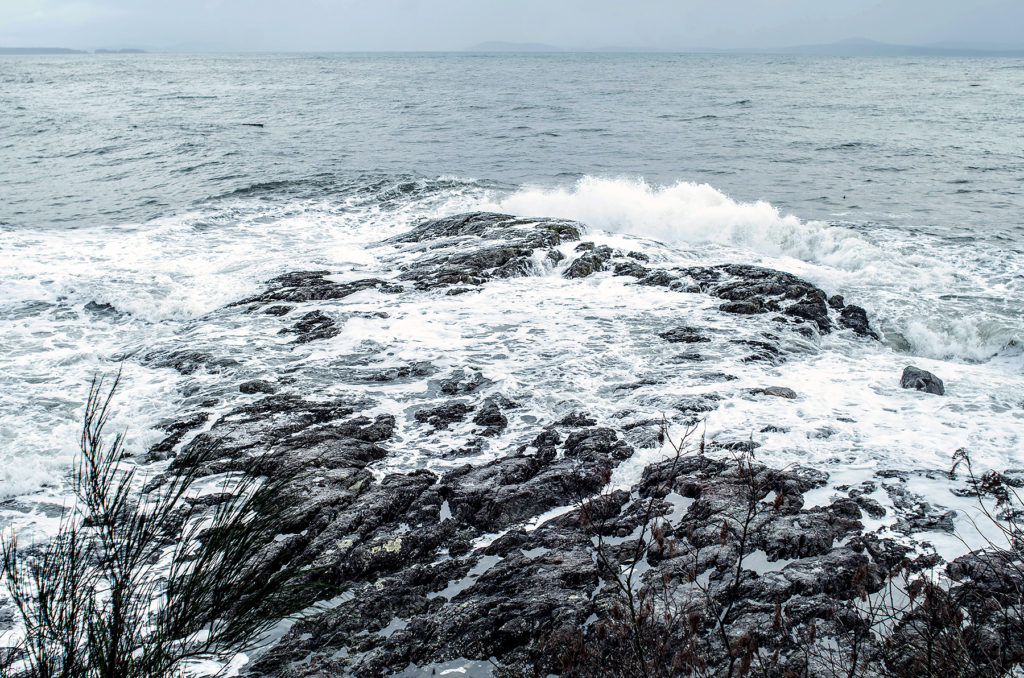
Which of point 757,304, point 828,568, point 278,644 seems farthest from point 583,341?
point 278,644

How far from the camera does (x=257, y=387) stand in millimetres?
8297

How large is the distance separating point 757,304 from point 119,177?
71.9 feet

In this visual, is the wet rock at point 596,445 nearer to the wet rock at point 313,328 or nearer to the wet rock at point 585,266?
the wet rock at point 313,328

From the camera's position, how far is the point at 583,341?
9.75 metres

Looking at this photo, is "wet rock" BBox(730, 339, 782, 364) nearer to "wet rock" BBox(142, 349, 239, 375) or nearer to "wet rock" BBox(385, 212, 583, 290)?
"wet rock" BBox(385, 212, 583, 290)

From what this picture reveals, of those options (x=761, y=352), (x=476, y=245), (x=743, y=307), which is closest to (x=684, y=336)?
(x=761, y=352)

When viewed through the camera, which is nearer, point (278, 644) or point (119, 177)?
point (278, 644)

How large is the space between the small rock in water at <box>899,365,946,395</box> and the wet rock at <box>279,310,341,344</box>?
8.09 metres

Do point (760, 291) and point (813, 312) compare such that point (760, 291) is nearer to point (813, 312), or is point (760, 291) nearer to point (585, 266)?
point (813, 312)

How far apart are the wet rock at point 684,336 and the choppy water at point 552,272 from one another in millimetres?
292

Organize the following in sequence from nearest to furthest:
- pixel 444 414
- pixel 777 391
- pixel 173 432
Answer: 1. pixel 173 432
2. pixel 444 414
3. pixel 777 391

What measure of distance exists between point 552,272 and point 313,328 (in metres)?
5.05

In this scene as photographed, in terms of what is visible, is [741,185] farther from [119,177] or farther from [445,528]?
[119,177]

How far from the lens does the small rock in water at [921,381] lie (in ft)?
26.1
